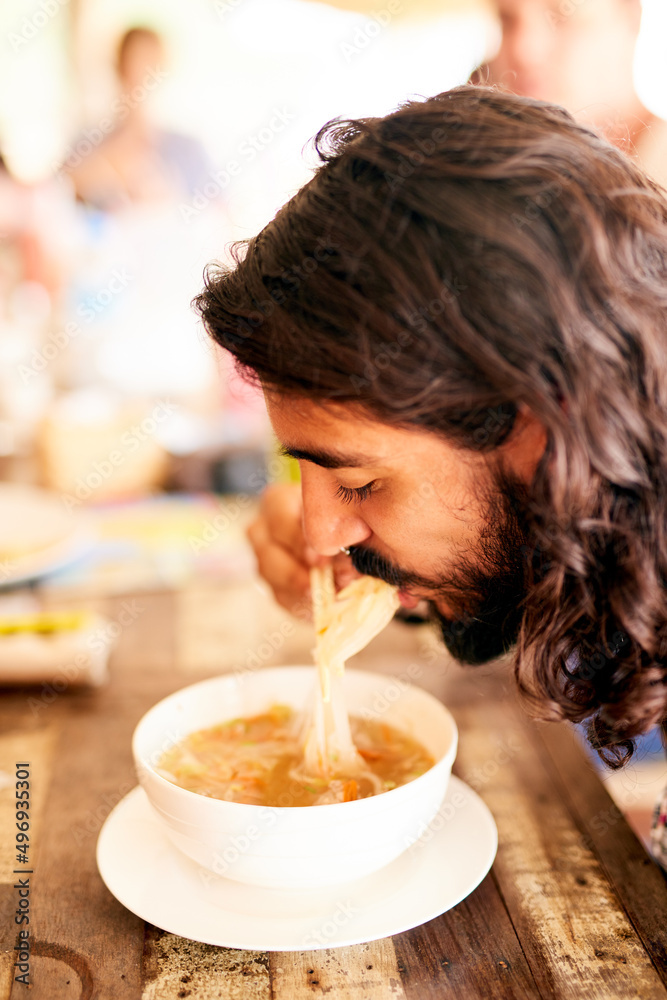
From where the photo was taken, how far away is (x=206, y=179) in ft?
19.5

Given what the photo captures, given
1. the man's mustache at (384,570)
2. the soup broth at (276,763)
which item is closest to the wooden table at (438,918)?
the soup broth at (276,763)

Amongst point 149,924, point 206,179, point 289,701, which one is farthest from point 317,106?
point 149,924

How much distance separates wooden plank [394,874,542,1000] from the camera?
0.84m

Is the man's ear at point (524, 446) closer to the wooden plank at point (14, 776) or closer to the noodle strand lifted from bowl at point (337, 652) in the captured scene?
the noodle strand lifted from bowl at point (337, 652)

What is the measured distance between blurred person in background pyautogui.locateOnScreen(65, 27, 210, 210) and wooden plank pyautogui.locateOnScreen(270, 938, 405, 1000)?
→ 5.49 metres

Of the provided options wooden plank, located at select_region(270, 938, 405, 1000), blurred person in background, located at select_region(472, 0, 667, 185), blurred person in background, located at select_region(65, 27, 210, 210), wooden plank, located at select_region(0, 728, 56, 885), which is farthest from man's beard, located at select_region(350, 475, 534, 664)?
blurred person in background, located at select_region(65, 27, 210, 210)

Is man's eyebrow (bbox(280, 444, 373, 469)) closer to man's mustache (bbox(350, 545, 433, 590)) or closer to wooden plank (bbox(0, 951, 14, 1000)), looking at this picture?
man's mustache (bbox(350, 545, 433, 590))

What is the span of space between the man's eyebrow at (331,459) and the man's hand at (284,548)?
535 millimetres

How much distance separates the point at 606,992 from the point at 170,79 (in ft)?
20.4

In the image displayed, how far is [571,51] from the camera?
12.2 feet

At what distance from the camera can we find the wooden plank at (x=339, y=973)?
0.83m

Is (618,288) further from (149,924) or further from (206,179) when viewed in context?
(206,179)

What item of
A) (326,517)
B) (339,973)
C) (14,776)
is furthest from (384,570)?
(14,776)

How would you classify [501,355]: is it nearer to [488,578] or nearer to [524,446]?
[524,446]
